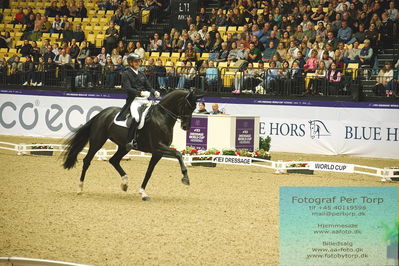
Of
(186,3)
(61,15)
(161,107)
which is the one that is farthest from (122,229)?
(61,15)

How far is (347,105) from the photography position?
20516mm

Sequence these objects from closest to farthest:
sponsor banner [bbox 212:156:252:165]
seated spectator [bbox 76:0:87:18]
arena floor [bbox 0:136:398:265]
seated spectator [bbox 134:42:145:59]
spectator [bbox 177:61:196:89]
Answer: arena floor [bbox 0:136:398:265]
sponsor banner [bbox 212:156:252:165]
spectator [bbox 177:61:196:89]
seated spectator [bbox 134:42:145:59]
seated spectator [bbox 76:0:87:18]

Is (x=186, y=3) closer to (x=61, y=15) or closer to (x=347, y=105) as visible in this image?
(x=61, y=15)

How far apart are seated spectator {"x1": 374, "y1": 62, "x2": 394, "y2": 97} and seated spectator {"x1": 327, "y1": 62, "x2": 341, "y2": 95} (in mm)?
1117

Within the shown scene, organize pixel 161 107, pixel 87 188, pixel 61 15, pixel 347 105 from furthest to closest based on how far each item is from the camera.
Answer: pixel 61 15
pixel 347 105
pixel 87 188
pixel 161 107

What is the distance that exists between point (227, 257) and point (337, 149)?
520 inches

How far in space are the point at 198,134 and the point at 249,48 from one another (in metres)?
4.88

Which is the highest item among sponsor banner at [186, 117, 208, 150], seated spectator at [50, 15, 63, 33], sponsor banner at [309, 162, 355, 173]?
seated spectator at [50, 15, 63, 33]

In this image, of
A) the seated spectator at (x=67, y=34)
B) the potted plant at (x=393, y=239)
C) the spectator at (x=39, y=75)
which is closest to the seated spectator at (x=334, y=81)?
the spectator at (x=39, y=75)

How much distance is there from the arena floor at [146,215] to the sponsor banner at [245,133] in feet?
5.27

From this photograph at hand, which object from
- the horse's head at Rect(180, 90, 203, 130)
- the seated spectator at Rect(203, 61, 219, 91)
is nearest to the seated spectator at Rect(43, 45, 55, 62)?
the seated spectator at Rect(203, 61, 219, 91)

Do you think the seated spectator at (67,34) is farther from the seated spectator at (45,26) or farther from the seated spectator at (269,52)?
the seated spectator at (269,52)

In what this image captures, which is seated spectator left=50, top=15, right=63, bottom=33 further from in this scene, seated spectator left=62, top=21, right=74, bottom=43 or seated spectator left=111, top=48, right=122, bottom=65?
seated spectator left=111, top=48, right=122, bottom=65

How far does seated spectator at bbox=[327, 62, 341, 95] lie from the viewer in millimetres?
20906
